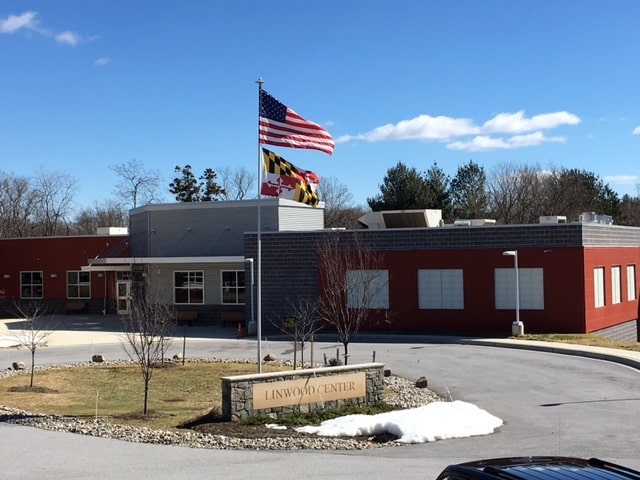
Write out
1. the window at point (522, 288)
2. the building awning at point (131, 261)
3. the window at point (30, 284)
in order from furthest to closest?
1. the window at point (30, 284)
2. the building awning at point (131, 261)
3. the window at point (522, 288)

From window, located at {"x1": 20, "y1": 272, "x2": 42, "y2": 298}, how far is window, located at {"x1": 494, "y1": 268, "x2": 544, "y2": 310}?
102 feet

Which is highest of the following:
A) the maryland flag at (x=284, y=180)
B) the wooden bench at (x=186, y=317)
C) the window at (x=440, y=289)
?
the maryland flag at (x=284, y=180)

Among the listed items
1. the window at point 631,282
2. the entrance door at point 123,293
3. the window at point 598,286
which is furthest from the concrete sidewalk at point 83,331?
the window at point 631,282

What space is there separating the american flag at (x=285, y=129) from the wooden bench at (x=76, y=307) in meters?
34.5

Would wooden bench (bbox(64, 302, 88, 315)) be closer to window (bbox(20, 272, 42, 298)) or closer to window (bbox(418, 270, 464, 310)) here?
window (bbox(20, 272, 42, 298))

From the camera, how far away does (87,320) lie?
151ft

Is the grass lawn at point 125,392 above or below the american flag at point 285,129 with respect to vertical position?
below

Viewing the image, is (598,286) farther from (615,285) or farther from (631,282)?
(631,282)

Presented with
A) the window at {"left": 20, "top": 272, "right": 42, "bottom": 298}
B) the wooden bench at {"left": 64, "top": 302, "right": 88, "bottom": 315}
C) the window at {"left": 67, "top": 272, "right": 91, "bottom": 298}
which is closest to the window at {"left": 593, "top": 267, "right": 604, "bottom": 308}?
the window at {"left": 67, "top": 272, "right": 91, "bottom": 298}

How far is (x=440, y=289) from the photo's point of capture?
114 feet

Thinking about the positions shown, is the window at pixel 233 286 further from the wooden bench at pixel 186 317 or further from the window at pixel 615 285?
the window at pixel 615 285

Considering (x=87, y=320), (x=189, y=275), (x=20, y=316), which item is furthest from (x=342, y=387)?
(x=20, y=316)

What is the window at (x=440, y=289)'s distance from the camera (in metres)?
34.4

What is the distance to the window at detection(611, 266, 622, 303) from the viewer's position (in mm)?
37125
